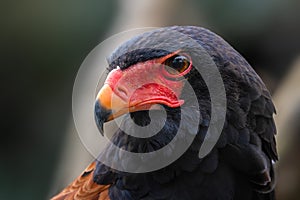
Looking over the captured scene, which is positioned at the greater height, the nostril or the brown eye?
the brown eye

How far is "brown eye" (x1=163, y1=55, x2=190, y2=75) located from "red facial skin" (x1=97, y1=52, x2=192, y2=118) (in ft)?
0.04

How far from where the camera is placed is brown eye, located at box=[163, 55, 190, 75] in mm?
2379

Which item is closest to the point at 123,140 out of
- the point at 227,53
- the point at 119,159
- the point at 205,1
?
the point at 119,159

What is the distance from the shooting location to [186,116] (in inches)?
93.4

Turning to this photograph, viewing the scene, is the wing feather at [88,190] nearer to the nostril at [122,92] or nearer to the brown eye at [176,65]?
the nostril at [122,92]

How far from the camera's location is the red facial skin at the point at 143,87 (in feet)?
7.50

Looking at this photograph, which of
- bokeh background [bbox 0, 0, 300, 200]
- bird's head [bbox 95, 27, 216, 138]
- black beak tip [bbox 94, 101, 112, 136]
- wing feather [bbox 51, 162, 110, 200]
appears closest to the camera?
black beak tip [bbox 94, 101, 112, 136]

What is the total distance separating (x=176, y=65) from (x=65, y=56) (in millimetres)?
3732

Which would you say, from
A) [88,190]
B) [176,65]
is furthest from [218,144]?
[88,190]

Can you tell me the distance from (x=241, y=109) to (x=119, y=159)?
55cm

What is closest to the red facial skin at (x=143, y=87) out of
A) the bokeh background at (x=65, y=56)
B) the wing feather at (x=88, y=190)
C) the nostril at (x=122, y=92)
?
the nostril at (x=122, y=92)

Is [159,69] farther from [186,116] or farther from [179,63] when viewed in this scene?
[186,116]

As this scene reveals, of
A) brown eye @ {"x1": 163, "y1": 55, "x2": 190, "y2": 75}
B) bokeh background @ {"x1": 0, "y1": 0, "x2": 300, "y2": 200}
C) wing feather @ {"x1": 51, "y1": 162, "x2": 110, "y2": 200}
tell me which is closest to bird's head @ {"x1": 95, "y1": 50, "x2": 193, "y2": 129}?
brown eye @ {"x1": 163, "y1": 55, "x2": 190, "y2": 75}

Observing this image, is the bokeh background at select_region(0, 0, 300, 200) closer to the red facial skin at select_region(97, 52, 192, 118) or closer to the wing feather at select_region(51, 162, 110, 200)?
the wing feather at select_region(51, 162, 110, 200)
